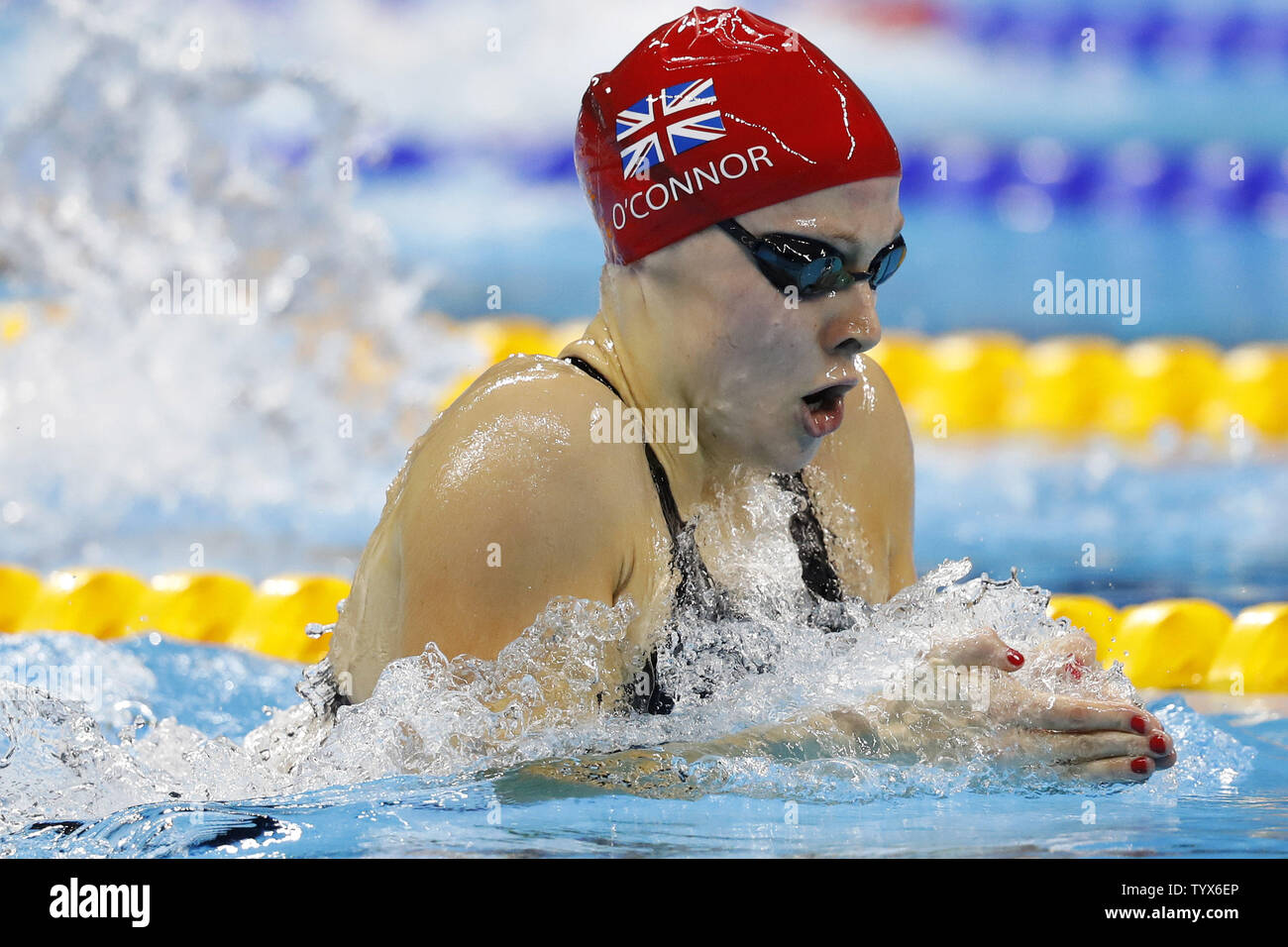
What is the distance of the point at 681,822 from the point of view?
161 centimetres

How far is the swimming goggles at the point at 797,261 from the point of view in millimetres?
1732

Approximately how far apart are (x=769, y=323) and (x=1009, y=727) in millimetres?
570

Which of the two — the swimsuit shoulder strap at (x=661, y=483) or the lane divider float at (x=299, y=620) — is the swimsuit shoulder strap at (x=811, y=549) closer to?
the swimsuit shoulder strap at (x=661, y=483)

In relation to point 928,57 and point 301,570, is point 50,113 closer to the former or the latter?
point 301,570

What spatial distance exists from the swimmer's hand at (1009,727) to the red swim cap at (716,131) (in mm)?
624

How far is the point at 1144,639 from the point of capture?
3.26 meters

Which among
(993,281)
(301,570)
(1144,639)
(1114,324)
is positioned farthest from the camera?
(993,281)

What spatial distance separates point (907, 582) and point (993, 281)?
7800 mm

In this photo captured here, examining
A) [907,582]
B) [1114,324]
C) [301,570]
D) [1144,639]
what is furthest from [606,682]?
[1114,324]

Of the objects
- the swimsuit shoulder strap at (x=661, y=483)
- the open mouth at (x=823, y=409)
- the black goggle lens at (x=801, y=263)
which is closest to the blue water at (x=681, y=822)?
the swimsuit shoulder strap at (x=661, y=483)

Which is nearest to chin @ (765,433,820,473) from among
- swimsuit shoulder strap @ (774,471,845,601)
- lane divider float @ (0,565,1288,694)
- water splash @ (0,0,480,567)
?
swimsuit shoulder strap @ (774,471,845,601)

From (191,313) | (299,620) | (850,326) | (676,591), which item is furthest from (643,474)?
(191,313)

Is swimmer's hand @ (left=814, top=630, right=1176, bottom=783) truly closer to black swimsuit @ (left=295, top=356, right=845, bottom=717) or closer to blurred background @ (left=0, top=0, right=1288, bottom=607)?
black swimsuit @ (left=295, top=356, right=845, bottom=717)

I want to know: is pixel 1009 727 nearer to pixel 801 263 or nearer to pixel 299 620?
pixel 801 263
